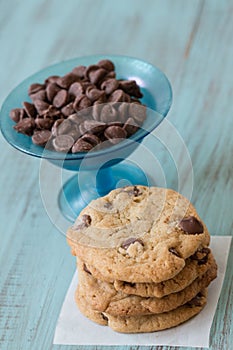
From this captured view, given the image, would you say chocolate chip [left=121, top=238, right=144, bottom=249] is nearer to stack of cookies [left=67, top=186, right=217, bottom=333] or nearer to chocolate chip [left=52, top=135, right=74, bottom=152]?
stack of cookies [left=67, top=186, right=217, bottom=333]

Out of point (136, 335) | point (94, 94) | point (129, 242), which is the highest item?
point (94, 94)

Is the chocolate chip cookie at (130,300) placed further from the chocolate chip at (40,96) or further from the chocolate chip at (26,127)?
the chocolate chip at (40,96)

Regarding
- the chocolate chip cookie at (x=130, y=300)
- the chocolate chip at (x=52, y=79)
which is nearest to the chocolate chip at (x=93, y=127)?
the chocolate chip at (x=52, y=79)

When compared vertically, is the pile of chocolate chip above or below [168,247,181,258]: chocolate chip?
above

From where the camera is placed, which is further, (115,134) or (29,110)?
(29,110)

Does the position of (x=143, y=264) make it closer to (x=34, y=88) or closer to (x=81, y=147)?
(x=81, y=147)

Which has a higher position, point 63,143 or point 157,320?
point 63,143

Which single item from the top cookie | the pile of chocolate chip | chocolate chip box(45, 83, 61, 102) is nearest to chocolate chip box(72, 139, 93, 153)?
the pile of chocolate chip

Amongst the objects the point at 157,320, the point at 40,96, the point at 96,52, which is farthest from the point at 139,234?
the point at 96,52
